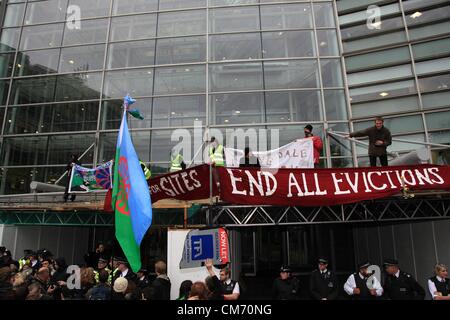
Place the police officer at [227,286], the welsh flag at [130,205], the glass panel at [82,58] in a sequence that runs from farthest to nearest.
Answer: the glass panel at [82,58]
the police officer at [227,286]
the welsh flag at [130,205]

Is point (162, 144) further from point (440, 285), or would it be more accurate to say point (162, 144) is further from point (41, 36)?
point (440, 285)

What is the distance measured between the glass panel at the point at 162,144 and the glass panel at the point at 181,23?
14.4 feet

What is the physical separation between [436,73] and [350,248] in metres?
9.70

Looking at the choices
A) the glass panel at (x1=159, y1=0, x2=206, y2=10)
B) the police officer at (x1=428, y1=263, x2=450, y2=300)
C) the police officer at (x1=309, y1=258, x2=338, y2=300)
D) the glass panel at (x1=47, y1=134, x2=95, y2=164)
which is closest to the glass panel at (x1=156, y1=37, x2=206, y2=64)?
A: the glass panel at (x1=159, y1=0, x2=206, y2=10)

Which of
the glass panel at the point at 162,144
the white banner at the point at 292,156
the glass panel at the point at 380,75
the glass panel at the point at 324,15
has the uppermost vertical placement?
the glass panel at the point at 324,15

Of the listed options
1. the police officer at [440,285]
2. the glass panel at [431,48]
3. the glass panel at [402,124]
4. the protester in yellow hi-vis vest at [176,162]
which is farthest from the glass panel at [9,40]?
the police officer at [440,285]

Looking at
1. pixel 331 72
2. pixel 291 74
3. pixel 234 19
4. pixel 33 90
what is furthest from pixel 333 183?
pixel 33 90

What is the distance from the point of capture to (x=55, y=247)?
47.5 ft

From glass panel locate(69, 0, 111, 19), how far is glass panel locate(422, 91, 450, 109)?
1348cm

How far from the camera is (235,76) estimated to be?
45.8ft

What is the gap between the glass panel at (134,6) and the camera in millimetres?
15500

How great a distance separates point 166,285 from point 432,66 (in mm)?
12166

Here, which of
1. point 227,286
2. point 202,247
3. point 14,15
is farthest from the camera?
point 14,15

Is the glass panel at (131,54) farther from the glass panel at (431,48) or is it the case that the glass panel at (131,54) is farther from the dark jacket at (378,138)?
the glass panel at (431,48)
